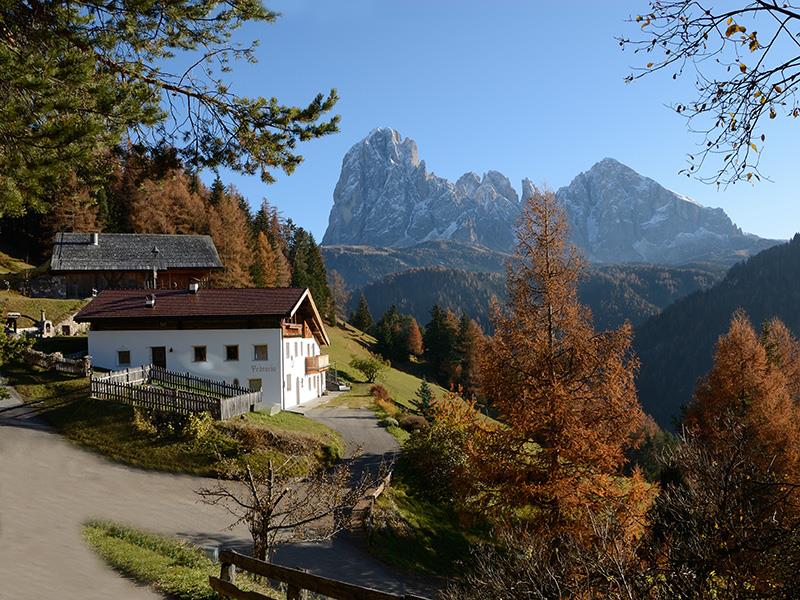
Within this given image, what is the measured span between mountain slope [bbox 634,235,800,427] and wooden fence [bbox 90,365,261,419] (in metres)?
133

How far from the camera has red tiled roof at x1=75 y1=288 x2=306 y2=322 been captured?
36781 millimetres

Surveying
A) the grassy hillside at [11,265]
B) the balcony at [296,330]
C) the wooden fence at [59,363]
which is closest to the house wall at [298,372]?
the balcony at [296,330]

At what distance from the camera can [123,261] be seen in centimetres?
6028

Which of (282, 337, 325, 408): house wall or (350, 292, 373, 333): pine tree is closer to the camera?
(282, 337, 325, 408): house wall

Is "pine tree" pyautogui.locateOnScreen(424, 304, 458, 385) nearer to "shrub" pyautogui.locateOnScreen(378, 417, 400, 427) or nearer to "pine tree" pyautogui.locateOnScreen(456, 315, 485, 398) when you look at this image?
"pine tree" pyautogui.locateOnScreen(456, 315, 485, 398)

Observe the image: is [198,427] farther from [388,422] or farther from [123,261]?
[123,261]

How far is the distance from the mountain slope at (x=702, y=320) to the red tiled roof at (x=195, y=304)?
129m

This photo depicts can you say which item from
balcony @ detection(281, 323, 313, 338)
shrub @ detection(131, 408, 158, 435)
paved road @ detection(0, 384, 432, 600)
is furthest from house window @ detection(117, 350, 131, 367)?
balcony @ detection(281, 323, 313, 338)

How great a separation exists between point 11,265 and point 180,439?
60.6 meters

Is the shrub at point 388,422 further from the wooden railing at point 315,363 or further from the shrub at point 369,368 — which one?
the shrub at point 369,368

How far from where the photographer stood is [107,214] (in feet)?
245

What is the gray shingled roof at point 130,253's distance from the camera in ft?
192

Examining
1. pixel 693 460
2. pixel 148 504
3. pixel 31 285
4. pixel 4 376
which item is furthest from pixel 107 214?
pixel 693 460

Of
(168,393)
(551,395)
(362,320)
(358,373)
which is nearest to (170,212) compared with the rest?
(358,373)
